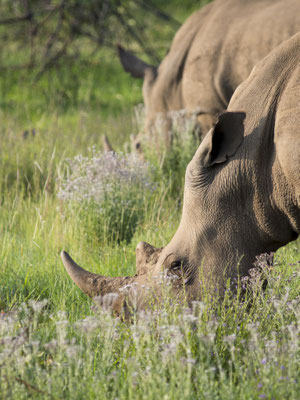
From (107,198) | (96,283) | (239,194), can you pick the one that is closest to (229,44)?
(107,198)

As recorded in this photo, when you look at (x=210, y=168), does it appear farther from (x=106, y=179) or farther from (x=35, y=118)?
(x=35, y=118)

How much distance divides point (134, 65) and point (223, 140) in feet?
12.8

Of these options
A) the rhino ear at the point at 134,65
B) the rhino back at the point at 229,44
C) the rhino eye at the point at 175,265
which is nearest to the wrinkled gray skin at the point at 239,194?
the rhino eye at the point at 175,265

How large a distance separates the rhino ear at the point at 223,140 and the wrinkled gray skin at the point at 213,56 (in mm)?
2717

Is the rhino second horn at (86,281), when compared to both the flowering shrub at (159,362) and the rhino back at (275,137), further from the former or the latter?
the rhino back at (275,137)

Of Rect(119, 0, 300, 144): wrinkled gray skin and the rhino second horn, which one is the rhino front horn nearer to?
the rhino second horn

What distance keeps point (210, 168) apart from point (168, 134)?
123 inches

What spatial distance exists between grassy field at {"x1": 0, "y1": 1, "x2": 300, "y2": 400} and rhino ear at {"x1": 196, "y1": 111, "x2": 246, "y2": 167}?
2.29 ft

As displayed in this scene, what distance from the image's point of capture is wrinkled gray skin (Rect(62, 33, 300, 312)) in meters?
3.80

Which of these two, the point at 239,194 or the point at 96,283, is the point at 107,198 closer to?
the point at 96,283

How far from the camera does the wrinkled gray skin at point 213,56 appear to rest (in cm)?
647

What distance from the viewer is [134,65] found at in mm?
7582

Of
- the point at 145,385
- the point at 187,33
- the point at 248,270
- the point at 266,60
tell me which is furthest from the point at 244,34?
the point at 145,385

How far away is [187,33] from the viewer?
725cm
